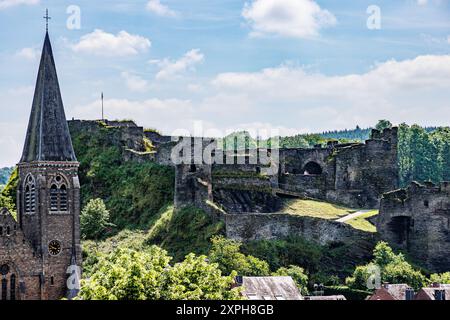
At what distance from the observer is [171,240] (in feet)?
183

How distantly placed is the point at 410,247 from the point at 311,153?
13.6 metres

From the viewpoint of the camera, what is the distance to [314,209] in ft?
193

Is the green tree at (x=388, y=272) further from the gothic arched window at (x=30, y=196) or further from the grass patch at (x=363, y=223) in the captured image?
the gothic arched window at (x=30, y=196)

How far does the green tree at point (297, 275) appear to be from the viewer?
166 feet

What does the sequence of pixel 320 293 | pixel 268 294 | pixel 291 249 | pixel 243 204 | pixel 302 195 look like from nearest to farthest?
pixel 268 294 → pixel 320 293 → pixel 291 249 → pixel 243 204 → pixel 302 195

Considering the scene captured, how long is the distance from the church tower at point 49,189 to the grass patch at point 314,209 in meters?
12.8

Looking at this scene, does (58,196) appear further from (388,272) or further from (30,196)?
(388,272)

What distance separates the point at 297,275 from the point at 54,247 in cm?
1201

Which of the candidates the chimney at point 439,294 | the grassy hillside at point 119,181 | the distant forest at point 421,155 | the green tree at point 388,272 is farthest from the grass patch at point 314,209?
the distant forest at point 421,155

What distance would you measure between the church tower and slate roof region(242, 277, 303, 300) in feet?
29.8

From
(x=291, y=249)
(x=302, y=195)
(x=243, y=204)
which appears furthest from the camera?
(x=302, y=195)

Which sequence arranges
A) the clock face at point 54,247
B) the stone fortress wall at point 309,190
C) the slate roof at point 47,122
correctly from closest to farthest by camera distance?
1. the clock face at point 54,247
2. the slate roof at point 47,122
3. the stone fortress wall at point 309,190
